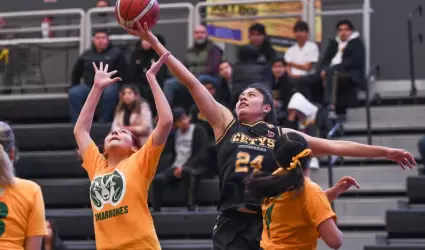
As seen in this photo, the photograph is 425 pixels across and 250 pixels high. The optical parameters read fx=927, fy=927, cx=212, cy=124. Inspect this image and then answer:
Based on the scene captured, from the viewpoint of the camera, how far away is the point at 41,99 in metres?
13.3

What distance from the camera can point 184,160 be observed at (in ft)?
35.4

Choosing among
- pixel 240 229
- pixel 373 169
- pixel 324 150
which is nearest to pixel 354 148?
pixel 324 150

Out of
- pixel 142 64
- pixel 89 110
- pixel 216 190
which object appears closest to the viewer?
pixel 89 110

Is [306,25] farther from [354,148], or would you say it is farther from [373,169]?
[354,148]

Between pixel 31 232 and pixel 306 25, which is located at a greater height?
pixel 306 25

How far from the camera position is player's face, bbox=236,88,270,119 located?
617 centimetres

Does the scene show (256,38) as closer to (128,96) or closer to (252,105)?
(128,96)

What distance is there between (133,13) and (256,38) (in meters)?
5.64

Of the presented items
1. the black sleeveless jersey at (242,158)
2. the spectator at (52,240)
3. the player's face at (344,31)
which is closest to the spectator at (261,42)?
the player's face at (344,31)

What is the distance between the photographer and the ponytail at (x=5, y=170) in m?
5.67

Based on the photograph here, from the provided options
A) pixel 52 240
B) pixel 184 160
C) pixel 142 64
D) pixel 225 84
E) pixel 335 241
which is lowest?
pixel 52 240

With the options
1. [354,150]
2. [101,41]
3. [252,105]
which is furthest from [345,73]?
[354,150]

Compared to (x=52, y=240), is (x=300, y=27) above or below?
above

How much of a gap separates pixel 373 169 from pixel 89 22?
481 centimetres
